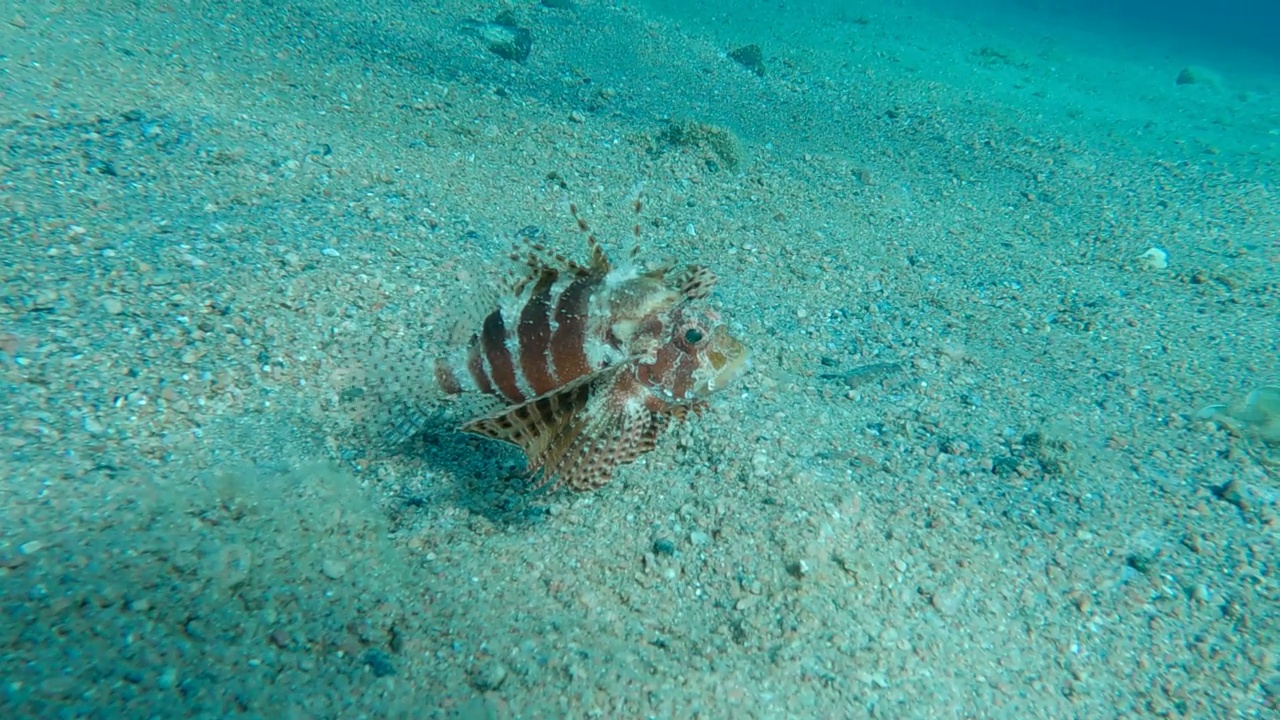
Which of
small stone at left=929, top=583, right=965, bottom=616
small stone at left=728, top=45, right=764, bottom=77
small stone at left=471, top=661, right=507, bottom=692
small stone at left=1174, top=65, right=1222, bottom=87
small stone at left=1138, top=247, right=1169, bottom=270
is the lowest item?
small stone at left=929, top=583, right=965, bottom=616

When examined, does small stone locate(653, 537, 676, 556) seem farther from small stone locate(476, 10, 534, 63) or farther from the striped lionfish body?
small stone locate(476, 10, 534, 63)

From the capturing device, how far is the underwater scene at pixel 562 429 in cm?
255

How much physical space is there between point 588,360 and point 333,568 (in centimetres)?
159

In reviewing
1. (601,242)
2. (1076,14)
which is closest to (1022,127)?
(601,242)

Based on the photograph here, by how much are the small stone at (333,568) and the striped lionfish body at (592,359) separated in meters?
1.02

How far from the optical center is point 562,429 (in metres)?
3.34

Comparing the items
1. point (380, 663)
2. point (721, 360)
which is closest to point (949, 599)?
point (721, 360)

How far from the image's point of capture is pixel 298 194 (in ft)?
17.3

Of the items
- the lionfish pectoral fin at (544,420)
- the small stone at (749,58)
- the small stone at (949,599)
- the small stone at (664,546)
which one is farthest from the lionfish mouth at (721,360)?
the small stone at (749,58)

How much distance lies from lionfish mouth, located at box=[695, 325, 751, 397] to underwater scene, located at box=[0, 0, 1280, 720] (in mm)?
30

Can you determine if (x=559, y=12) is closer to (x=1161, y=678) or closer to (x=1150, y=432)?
(x=1150, y=432)

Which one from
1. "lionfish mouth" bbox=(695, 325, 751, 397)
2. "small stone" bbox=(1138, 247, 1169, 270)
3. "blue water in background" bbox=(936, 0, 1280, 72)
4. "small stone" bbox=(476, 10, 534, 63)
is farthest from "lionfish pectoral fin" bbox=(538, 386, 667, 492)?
"blue water in background" bbox=(936, 0, 1280, 72)

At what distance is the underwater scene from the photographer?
2553 millimetres

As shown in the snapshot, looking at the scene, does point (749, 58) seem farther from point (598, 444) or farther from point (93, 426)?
point (93, 426)
